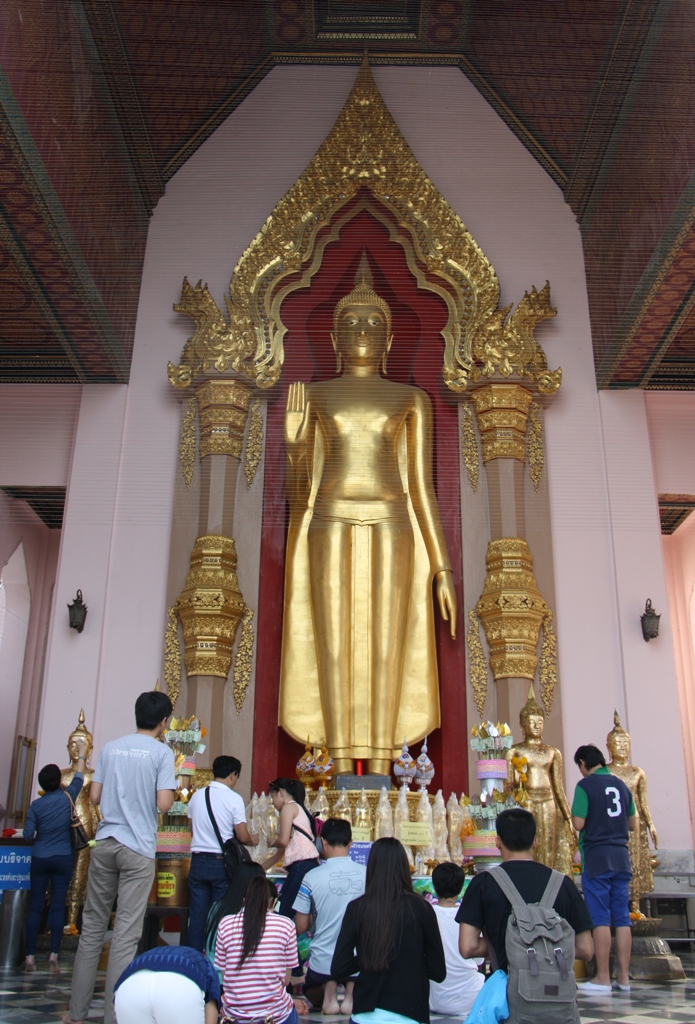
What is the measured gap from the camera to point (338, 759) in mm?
6691

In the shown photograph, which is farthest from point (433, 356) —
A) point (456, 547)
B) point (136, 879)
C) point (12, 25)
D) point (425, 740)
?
point (136, 879)

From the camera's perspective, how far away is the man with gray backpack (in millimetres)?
2143

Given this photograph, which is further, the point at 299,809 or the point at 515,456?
the point at 515,456

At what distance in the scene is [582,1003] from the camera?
12.6 ft

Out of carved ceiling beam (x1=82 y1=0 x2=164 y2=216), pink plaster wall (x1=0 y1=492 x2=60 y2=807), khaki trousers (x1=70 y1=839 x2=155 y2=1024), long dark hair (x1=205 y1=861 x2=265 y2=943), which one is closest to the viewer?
long dark hair (x1=205 y1=861 x2=265 y2=943)

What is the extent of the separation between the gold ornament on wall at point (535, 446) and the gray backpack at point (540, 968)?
17.7 feet

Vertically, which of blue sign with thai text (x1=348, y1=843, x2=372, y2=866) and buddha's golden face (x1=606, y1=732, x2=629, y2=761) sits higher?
buddha's golden face (x1=606, y1=732, x2=629, y2=761)

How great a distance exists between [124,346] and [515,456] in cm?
294

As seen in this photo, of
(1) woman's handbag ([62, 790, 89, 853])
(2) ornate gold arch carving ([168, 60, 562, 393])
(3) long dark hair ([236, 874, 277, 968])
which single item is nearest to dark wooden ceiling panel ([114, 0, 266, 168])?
(2) ornate gold arch carving ([168, 60, 562, 393])

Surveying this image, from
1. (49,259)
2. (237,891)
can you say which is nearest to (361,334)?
(49,259)

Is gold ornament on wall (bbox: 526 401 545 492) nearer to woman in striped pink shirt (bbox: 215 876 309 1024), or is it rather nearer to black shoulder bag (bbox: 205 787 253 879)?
black shoulder bag (bbox: 205 787 253 879)

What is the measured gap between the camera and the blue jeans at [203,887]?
3.78 meters

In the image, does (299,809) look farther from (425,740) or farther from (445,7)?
(445,7)

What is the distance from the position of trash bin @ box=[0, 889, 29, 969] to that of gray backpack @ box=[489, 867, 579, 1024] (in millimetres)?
3479
